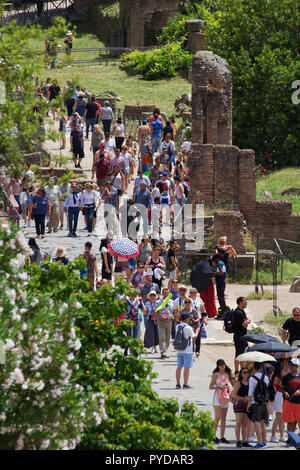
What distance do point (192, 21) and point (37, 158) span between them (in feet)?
61.3

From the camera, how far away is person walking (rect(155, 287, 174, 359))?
18.7m

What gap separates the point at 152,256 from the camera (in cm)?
2173

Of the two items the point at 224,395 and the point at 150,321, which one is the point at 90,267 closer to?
the point at 150,321

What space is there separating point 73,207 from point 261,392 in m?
11.2

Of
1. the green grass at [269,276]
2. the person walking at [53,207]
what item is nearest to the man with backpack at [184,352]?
the green grass at [269,276]

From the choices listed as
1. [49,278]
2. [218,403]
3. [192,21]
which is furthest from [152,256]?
[192,21]

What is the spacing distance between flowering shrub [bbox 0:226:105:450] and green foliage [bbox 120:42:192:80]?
38.3 m

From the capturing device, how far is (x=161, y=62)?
48.7 metres

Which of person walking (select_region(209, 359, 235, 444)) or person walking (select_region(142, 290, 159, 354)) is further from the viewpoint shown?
person walking (select_region(142, 290, 159, 354))

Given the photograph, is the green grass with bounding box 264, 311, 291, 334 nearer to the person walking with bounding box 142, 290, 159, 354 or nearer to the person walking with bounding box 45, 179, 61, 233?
the person walking with bounding box 142, 290, 159, 354

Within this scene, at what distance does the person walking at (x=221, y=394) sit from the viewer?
14602 millimetres

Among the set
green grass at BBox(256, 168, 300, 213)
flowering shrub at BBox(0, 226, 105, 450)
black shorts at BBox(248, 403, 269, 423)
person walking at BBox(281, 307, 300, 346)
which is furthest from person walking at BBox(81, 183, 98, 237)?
flowering shrub at BBox(0, 226, 105, 450)
